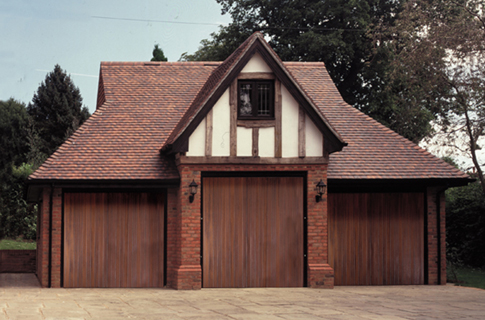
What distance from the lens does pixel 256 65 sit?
15609 mm

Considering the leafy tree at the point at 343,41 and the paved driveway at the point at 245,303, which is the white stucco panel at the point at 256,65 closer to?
the paved driveway at the point at 245,303

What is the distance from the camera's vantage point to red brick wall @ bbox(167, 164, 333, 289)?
1512cm

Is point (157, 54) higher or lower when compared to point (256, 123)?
higher

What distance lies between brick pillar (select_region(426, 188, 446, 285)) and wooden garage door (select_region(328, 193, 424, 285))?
8.3 inches

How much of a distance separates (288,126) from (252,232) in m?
2.81

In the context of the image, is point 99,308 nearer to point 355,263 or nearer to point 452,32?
point 355,263

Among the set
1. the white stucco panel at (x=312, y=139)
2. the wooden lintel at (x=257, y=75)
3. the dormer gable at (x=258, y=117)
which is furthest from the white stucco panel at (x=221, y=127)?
the white stucco panel at (x=312, y=139)

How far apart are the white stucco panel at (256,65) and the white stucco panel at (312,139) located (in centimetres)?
161

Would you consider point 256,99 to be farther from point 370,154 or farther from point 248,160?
point 370,154

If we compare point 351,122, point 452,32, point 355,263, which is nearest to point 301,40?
point 452,32

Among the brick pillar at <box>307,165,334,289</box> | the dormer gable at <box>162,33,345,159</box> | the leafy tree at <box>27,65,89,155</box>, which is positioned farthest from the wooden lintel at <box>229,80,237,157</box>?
the leafy tree at <box>27,65,89,155</box>

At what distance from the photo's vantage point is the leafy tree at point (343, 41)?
30.6 meters

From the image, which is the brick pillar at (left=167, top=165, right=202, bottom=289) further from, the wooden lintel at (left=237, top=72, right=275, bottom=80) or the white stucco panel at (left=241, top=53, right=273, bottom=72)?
the white stucco panel at (left=241, top=53, right=273, bottom=72)

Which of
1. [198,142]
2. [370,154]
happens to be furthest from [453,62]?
[198,142]
